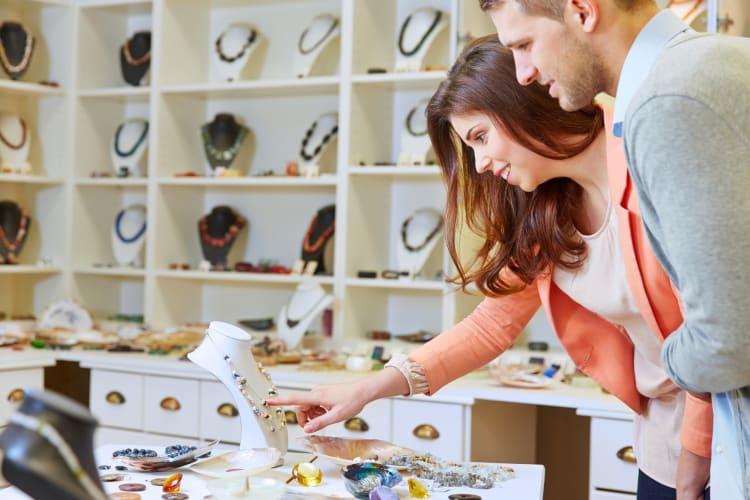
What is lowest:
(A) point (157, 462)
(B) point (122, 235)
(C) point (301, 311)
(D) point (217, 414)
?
(D) point (217, 414)

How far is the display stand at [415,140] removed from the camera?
3.18 metres

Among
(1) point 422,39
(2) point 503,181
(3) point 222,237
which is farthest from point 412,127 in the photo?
(2) point 503,181

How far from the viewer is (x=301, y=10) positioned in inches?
145

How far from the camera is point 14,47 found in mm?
3637

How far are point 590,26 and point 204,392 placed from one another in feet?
7.18

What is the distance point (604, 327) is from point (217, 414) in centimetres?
161

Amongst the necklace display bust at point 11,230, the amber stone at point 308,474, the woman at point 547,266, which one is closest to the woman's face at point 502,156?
the woman at point 547,266

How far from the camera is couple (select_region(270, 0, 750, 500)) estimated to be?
833 millimetres

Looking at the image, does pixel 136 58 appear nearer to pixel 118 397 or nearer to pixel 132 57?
pixel 132 57

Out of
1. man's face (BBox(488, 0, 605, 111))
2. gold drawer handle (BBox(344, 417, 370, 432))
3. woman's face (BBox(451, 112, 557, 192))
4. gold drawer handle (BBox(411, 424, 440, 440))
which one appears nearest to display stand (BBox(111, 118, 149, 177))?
gold drawer handle (BBox(344, 417, 370, 432))

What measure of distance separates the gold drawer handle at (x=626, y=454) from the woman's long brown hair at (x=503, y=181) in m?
0.95

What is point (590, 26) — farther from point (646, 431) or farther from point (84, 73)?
point (84, 73)

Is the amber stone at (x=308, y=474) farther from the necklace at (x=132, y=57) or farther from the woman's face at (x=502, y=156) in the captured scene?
the necklace at (x=132, y=57)

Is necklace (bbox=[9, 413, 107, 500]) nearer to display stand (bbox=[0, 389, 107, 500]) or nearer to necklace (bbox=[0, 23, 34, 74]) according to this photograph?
display stand (bbox=[0, 389, 107, 500])
